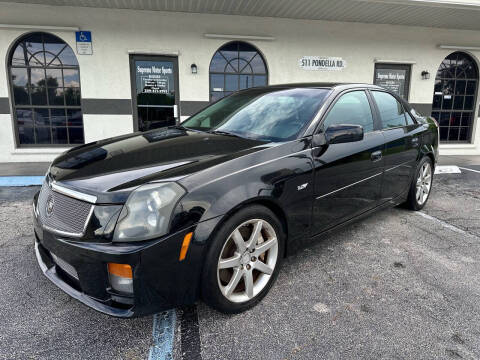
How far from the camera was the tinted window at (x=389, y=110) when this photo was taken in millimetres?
3650

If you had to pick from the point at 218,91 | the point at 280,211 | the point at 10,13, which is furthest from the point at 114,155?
the point at 10,13

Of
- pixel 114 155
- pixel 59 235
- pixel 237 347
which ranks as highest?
pixel 114 155

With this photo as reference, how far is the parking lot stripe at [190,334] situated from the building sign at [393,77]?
858 centimetres

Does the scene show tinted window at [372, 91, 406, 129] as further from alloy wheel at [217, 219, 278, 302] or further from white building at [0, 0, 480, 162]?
white building at [0, 0, 480, 162]

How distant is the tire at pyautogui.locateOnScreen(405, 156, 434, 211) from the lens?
4230 millimetres

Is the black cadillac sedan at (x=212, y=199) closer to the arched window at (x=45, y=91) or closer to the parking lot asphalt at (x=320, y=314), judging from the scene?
the parking lot asphalt at (x=320, y=314)

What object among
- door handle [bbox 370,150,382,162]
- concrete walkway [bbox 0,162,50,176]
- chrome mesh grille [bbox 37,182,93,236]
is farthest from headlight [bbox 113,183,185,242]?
concrete walkway [bbox 0,162,50,176]

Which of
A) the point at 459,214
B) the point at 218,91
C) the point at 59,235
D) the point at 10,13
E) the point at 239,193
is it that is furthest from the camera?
the point at 218,91

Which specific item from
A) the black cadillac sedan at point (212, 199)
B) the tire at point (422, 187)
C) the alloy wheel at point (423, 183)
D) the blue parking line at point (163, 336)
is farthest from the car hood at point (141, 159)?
the alloy wheel at point (423, 183)

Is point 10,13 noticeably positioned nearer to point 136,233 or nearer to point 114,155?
point 114,155

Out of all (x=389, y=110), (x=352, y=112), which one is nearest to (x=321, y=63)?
(x=389, y=110)

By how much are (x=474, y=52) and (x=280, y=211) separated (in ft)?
32.9

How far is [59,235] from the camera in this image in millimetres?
2008

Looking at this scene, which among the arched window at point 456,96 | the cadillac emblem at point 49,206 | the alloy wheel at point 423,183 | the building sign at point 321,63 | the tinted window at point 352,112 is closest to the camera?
the cadillac emblem at point 49,206
